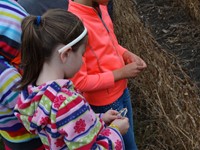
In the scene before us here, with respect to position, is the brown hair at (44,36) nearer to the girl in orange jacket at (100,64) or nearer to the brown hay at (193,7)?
the girl in orange jacket at (100,64)

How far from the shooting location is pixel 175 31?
11.3ft

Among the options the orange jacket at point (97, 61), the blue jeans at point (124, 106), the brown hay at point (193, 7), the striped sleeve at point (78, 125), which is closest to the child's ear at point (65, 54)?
the striped sleeve at point (78, 125)

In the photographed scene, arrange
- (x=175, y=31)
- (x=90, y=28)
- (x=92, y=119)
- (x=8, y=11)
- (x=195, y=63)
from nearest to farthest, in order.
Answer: (x=92, y=119)
(x=8, y=11)
(x=90, y=28)
(x=195, y=63)
(x=175, y=31)

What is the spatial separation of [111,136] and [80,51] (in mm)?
341

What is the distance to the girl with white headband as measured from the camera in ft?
4.81

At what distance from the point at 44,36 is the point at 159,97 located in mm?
→ 1810

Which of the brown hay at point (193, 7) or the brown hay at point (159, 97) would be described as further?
the brown hay at point (193, 7)

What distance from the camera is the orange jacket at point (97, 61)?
215cm

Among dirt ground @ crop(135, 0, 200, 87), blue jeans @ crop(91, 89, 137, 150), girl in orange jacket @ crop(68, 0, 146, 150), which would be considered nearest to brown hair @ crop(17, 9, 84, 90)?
girl in orange jacket @ crop(68, 0, 146, 150)

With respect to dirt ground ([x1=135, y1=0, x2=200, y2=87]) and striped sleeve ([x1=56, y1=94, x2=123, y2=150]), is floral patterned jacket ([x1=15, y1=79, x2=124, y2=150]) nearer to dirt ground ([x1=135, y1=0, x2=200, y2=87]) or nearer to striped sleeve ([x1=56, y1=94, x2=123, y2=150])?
striped sleeve ([x1=56, y1=94, x2=123, y2=150])

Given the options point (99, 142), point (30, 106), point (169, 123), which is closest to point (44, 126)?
point (30, 106)

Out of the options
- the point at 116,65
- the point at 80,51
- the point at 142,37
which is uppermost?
the point at 80,51

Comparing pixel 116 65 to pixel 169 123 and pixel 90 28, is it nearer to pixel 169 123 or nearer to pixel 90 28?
pixel 90 28

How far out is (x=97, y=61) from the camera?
220 cm
